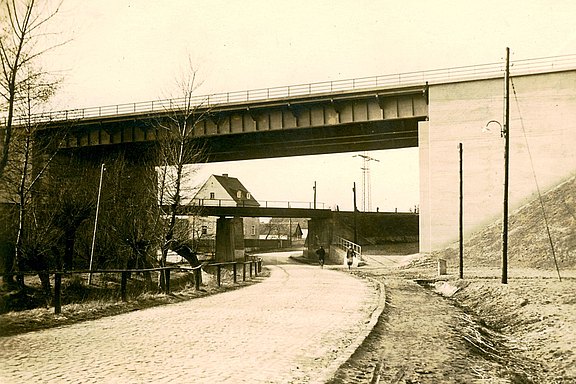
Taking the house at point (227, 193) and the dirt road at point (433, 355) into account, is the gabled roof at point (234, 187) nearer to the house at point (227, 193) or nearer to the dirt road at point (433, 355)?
the house at point (227, 193)

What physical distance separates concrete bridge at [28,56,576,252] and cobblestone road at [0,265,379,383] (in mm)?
19270

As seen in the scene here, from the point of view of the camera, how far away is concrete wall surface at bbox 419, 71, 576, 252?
104ft

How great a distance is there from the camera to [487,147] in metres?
33.2

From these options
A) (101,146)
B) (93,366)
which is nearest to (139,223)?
(101,146)

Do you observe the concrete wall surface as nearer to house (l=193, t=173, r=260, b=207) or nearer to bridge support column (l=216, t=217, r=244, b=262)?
bridge support column (l=216, t=217, r=244, b=262)

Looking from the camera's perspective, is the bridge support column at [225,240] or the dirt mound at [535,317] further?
the bridge support column at [225,240]

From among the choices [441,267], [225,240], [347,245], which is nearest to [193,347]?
[441,267]

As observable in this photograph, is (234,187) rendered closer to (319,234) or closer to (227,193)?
(227,193)

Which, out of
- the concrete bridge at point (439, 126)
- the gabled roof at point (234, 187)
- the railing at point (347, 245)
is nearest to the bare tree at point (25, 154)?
the concrete bridge at point (439, 126)

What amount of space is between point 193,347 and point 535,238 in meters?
26.9

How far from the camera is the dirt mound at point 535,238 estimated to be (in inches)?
1119

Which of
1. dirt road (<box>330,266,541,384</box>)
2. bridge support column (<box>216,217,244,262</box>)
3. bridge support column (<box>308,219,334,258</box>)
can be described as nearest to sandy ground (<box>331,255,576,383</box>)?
dirt road (<box>330,266,541,384</box>)

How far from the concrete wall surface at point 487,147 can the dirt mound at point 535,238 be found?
0.95m

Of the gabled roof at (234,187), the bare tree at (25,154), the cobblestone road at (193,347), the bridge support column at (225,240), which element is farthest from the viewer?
the gabled roof at (234,187)
